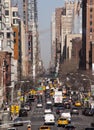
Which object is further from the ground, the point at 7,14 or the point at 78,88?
the point at 7,14

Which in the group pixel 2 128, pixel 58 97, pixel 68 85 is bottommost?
pixel 68 85

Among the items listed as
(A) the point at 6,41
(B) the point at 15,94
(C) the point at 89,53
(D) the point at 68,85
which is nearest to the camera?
(B) the point at 15,94

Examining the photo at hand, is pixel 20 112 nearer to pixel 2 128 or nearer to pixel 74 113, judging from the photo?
pixel 74 113

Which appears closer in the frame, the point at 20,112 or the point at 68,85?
the point at 20,112

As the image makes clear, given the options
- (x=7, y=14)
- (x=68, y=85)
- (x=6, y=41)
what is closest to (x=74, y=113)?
(x=6, y=41)

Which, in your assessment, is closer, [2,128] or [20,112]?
[2,128]

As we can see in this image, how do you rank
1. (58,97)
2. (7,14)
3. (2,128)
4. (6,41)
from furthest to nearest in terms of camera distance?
(7,14), (6,41), (58,97), (2,128)

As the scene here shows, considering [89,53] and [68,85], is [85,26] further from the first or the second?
[68,85]

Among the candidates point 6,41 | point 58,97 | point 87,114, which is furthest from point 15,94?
point 87,114

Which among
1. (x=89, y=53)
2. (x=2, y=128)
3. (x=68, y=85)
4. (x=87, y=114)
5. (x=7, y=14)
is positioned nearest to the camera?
(x=2, y=128)

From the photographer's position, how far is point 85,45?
610ft

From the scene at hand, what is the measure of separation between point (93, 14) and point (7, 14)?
60.8 m

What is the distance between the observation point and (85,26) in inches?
7249

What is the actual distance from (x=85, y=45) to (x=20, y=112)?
12137 cm
